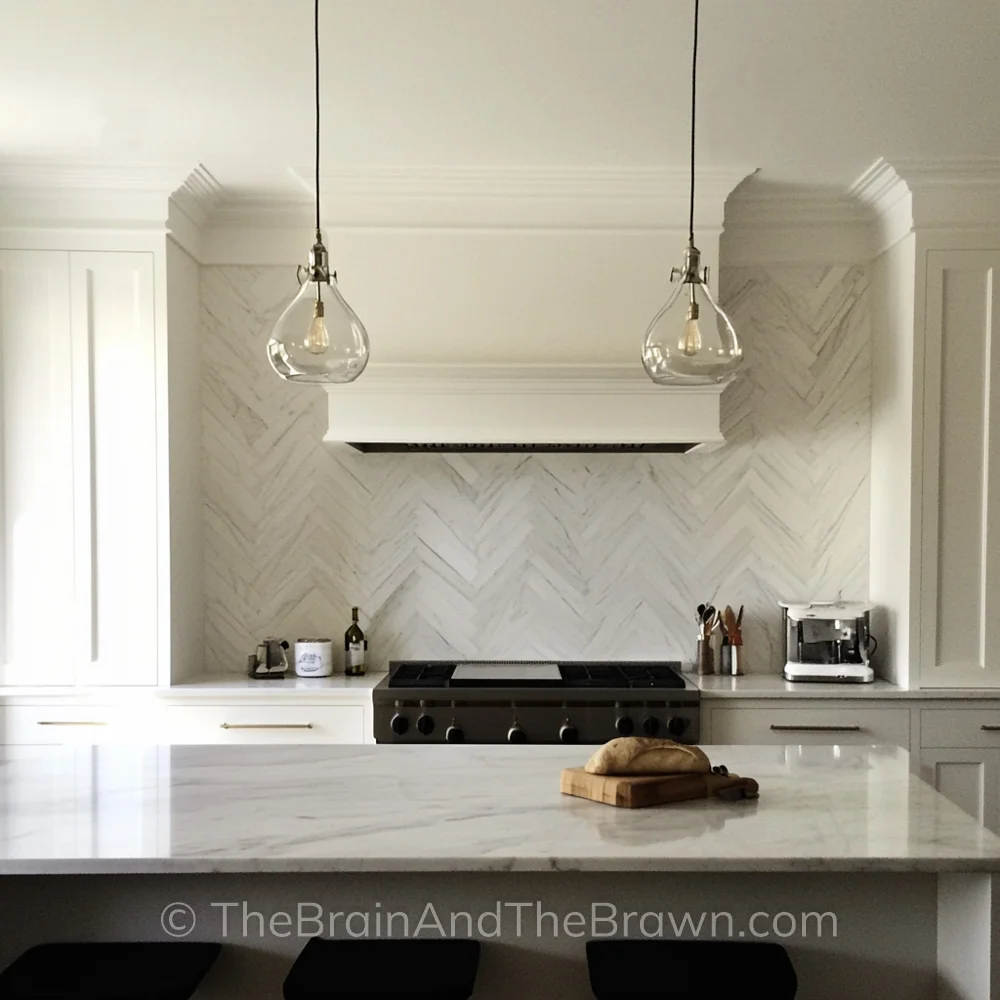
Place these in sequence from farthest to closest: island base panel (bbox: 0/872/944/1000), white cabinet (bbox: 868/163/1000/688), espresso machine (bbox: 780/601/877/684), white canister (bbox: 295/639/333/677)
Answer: white canister (bbox: 295/639/333/677)
espresso machine (bbox: 780/601/877/684)
white cabinet (bbox: 868/163/1000/688)
island base panel (bbox: 0/872/944/1000)

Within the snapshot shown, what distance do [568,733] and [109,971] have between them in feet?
6.15

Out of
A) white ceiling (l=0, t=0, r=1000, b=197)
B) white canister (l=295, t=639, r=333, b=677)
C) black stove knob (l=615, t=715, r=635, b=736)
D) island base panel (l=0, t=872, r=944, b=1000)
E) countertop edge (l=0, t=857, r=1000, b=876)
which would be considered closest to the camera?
countertop edge (l=0, t=857, r=1000, b=876)

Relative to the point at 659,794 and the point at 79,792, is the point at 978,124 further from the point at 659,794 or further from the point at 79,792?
the point at 79,792

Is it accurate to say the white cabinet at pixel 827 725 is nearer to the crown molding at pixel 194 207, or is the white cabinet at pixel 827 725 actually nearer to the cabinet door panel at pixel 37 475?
the cabinet door panel at pixel 37 475

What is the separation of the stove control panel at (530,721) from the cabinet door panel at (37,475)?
1.19 metres

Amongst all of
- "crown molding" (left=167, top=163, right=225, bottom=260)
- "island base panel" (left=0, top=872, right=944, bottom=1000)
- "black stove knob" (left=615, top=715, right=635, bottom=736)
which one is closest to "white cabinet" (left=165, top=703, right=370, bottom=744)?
"black stove knob" (left=615, top=715, right=635, bottom=736)

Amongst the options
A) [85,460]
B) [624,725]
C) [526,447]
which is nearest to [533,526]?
[526,447]

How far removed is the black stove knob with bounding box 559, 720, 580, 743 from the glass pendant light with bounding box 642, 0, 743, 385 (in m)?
1.70

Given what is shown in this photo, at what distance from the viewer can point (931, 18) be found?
2367 mm

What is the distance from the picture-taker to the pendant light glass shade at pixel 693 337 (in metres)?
1.93

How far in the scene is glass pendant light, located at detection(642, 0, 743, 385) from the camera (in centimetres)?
193

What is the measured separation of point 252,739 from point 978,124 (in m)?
3.13

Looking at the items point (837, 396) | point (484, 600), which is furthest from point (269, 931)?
point (837, 396)

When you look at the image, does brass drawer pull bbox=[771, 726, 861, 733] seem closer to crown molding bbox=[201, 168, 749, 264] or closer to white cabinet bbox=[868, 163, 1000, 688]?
white cabinet bbox=[868, 163, 1000, 688]
